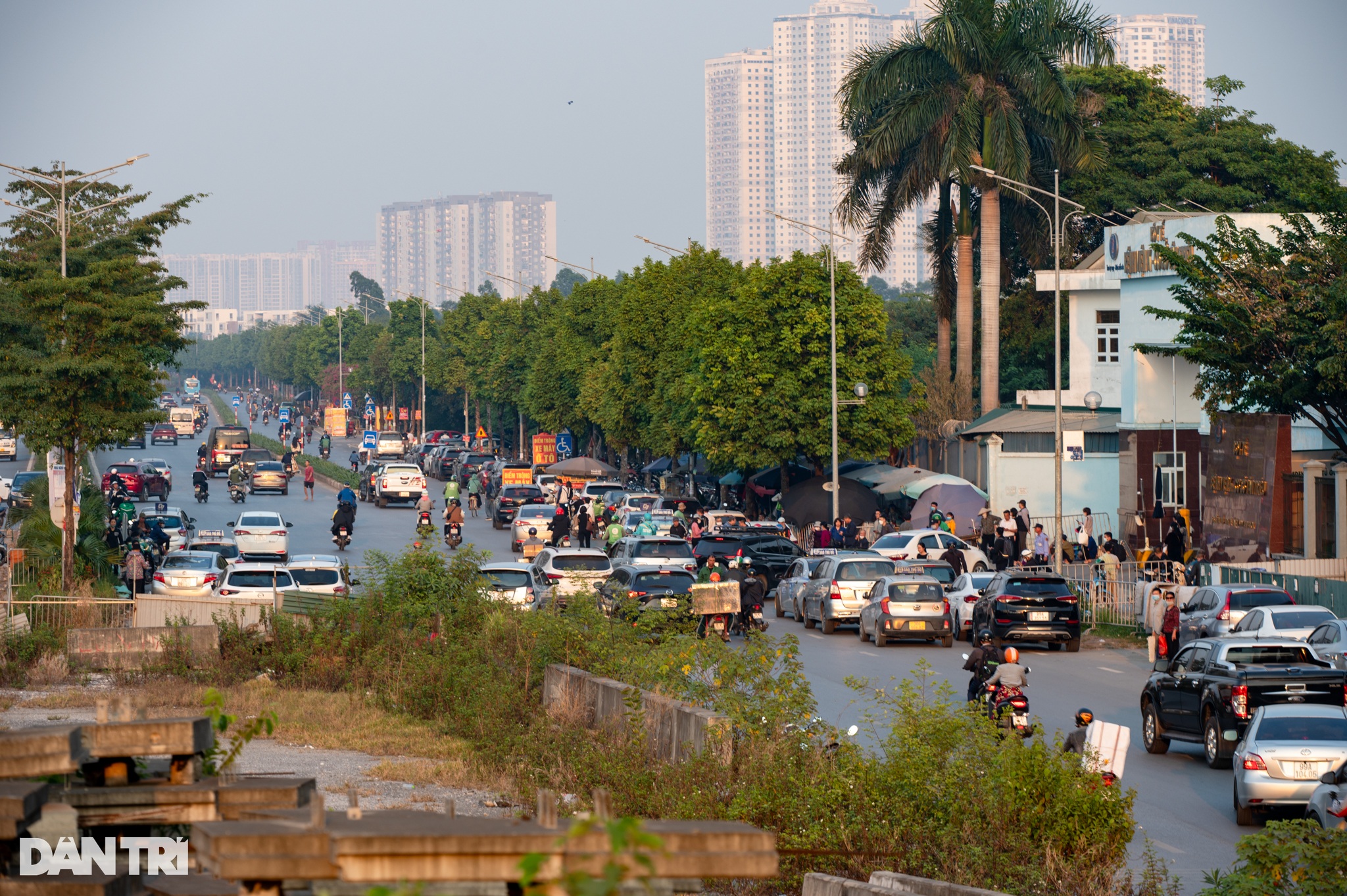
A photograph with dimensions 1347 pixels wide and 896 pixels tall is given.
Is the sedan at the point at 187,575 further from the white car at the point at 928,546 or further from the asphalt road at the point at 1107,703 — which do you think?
the white car at the point at 928,546

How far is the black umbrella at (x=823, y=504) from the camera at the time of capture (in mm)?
51875

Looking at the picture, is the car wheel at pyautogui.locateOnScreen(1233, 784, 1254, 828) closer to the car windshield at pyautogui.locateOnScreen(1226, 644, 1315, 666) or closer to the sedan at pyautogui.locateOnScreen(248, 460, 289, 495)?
the car windshield at pyautogui.locateOnScreen(1226, 644, 1315, 666)

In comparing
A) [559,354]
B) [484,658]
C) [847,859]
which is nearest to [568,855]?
[847,859]

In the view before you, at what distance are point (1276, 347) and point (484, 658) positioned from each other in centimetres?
1952

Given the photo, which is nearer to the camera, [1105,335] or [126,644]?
[126,644]

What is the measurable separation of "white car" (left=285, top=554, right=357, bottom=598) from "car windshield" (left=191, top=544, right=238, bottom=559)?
9.42 meters

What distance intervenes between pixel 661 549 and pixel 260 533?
14843mm

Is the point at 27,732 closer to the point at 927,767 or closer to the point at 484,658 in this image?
the point at 927,767

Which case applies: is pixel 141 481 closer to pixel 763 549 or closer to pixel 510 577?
pixel 763 549

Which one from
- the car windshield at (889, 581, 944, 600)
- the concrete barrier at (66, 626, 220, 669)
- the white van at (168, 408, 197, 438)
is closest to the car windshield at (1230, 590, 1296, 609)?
the car windshield at (889, 581, 944, 600)

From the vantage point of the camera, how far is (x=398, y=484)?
66.1 metres

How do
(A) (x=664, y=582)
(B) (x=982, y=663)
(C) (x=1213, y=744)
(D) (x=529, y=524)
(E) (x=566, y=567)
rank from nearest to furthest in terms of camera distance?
(C) (x=1213, y=744)
(B) (x=982, y=663)
(A) (x=664, y=582)
(E) (x=566, y=567)
(D) (x=529, y=524)

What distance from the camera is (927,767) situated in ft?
39.7

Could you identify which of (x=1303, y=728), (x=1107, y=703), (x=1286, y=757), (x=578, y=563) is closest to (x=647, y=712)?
(x=1286, y=757)
